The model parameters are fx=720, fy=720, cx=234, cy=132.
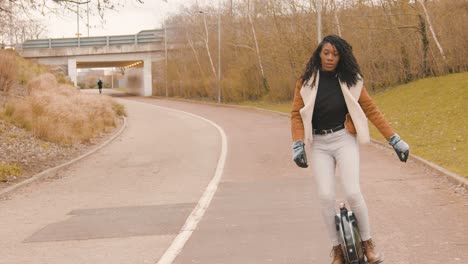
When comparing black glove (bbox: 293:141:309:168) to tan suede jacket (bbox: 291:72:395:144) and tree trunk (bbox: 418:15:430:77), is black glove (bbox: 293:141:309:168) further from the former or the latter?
tree trunk (bbox: 418:15:430:77)

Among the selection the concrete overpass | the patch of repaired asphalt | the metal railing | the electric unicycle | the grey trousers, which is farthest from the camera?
the metal railing

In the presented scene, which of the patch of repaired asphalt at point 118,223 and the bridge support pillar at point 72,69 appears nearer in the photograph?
the patch of repaired asphalt at point 118,223

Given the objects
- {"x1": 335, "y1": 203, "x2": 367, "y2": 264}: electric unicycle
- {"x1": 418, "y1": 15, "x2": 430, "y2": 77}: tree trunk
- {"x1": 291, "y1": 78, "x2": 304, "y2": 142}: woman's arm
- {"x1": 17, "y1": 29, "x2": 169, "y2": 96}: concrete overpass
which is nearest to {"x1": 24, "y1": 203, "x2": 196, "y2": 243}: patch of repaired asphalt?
{"x1": 291, "y1": 78, "x2": 304, "y2": 142}: woman's arm

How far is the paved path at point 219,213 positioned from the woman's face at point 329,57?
1943mm

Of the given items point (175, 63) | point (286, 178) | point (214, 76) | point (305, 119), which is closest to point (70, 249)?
point (305, 119)

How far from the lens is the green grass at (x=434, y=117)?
15789 mm

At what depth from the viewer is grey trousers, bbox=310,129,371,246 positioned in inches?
214

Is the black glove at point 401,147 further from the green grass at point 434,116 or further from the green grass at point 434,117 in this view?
the green grass at point 434,116

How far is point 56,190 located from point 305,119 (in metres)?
8.40

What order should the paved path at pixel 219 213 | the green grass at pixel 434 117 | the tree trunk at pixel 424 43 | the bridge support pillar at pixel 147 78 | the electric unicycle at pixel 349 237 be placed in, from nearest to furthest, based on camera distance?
the electric unicycle at pixel 349 237 → the paved path at pixel 219 213 → the green grass at pixel 434 117 → the tree trunk at pixel 424 43 → the bridge support pillar at pixel 147 78

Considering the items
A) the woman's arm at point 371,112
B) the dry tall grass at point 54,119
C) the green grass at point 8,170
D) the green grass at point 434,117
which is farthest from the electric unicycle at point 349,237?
the dry tall grass at point 54,119

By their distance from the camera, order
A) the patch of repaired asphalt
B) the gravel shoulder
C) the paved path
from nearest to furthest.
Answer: the paved path, the patch of repaired asphalt, the gravel shoulder

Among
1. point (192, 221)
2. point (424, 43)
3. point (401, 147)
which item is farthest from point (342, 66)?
point (424, 43)

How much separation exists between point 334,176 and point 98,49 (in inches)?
2794
